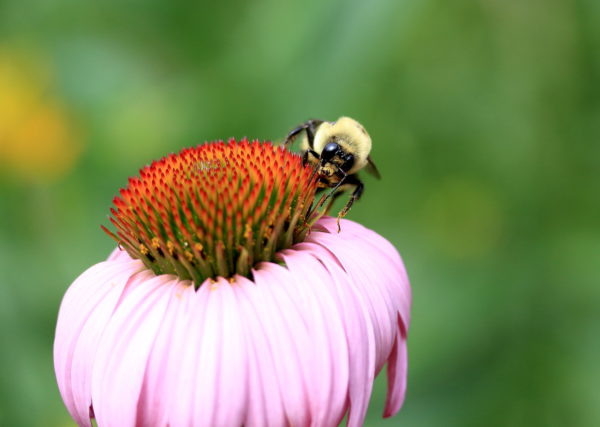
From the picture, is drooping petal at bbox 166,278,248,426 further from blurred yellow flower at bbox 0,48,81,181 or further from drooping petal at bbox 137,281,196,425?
blurred yellow flower at bbox 0,48,81,181

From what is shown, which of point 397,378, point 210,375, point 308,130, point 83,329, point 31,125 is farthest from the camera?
point 31,125

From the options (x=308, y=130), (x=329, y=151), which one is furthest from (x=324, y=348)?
(x=308, y=130)

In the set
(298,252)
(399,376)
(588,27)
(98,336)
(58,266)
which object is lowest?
(58,266)

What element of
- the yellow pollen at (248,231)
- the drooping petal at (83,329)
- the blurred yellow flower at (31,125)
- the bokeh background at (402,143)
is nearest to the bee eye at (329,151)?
the yellow pollen at (248,231)

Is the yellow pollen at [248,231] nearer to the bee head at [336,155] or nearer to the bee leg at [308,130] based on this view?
the bee head at [336,155]

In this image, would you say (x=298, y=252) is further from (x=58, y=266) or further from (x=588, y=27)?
(x=588, y=27)

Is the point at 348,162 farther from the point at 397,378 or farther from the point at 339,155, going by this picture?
the point at 397,378

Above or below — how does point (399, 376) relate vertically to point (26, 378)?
above

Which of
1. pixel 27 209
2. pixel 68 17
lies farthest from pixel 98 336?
pixel 68 17
